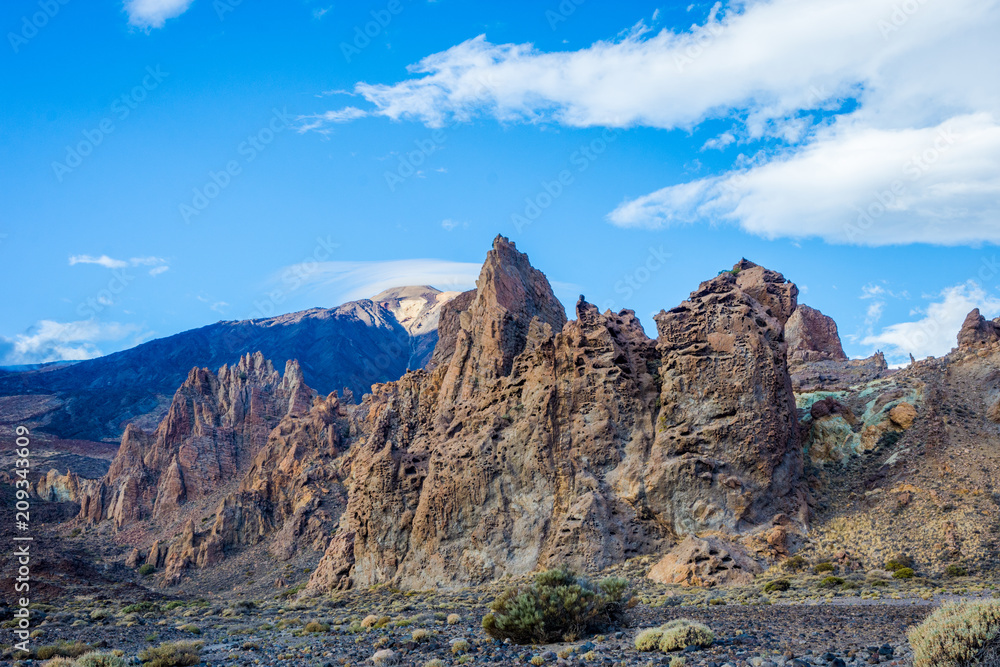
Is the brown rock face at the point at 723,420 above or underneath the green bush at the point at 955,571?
above

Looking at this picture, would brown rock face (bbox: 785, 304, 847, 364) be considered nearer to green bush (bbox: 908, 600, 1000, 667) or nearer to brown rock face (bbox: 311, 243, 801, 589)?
brown rock face (bbox: 311, 243, 801, 589)

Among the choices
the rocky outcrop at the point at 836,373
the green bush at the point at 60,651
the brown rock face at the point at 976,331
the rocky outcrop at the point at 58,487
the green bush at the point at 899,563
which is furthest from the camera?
the rocky outcrop at the point at 58,487

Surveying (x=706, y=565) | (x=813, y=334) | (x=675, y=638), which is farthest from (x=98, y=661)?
(x=813, y=334)

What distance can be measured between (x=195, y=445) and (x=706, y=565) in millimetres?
72420

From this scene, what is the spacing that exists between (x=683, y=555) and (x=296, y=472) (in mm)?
49383

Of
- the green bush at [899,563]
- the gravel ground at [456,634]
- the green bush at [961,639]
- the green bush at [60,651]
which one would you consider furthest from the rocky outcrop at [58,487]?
the green bush at [961,639]

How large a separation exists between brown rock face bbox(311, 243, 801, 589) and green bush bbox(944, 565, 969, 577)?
809cm

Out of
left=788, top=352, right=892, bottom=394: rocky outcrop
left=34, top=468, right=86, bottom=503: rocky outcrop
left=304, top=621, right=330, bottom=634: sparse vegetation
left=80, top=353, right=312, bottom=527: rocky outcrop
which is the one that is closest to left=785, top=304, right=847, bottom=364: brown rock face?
left=788, top=352, right=892, bottom=394: rocky outcrop

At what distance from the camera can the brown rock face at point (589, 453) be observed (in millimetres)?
37219

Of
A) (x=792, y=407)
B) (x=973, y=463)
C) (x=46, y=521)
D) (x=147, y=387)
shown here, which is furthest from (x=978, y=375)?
(x=147, y=387)

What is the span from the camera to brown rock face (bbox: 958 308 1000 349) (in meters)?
44.1

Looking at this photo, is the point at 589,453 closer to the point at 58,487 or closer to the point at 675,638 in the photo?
the point at 675,638

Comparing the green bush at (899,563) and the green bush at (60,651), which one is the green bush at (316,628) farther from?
the green bush at (899,563)

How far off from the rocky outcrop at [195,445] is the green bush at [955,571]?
2959 inches
